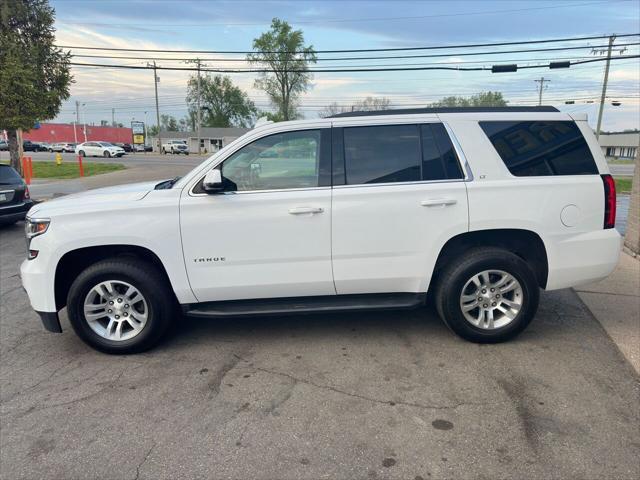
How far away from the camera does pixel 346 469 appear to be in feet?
8.57

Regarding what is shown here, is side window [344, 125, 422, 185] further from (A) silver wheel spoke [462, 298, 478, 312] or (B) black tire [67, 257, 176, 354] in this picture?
(B) black tire [67, 257, 176, 354]

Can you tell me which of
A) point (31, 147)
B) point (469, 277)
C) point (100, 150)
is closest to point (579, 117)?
point (469, 277)

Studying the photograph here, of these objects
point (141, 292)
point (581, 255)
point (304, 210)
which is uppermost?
point (304, 210)

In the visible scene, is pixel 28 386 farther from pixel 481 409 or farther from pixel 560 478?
pixel 560 478

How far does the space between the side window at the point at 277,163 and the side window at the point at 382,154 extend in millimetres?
300

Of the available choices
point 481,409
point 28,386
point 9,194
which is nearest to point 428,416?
point 481,409

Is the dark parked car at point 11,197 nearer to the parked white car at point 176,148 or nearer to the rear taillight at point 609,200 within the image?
the rear taillight at point 609,200

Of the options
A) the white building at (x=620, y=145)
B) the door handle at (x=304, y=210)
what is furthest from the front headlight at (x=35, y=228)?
the white building at (x=620, y=145)

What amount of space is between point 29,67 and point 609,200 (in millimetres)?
15305

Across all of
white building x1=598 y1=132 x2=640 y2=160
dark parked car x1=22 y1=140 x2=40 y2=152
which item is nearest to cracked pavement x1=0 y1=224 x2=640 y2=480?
dark parked car x1=22 y1=140 x2=40 y2=152

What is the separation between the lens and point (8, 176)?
9.46m

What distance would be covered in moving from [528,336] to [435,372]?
122 centimetres

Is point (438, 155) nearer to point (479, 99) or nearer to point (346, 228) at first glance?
point (346, 228)

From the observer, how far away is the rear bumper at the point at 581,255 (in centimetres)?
407
